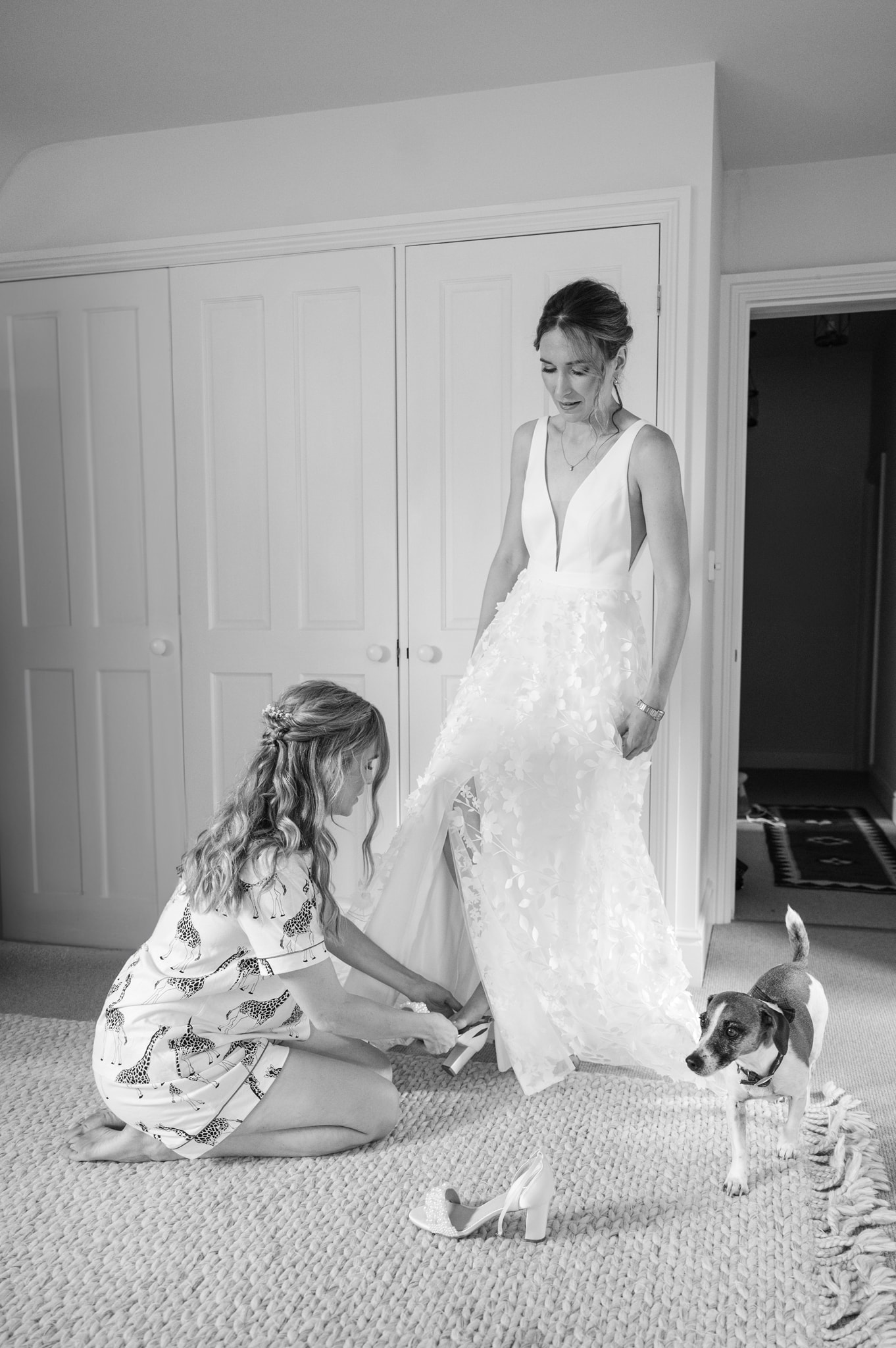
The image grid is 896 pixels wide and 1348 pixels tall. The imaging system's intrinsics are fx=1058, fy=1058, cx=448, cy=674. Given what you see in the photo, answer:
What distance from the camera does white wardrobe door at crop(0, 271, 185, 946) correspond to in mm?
3078

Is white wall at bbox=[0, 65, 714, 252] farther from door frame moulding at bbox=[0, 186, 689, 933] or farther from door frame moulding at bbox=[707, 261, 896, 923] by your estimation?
door frame moulding at bbox=[707, 261, 896, 923]

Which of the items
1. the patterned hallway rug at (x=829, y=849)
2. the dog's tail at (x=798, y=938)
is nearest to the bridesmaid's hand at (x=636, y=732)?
the dog's tail at (x=798, y=938)

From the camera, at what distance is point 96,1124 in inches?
76.8

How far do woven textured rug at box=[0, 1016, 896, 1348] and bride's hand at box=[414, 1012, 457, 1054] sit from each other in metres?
0.16

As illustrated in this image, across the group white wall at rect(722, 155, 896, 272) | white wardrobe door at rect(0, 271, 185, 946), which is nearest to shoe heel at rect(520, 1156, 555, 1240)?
white wardrobe door at rect(0, 271, 185, 946)

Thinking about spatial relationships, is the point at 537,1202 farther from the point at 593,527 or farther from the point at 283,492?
the point at 283,492

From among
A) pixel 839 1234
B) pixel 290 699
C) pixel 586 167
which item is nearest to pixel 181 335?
pixel 586 167

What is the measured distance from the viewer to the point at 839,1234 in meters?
1.66

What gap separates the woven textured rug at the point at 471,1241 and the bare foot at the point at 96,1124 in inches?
1.7

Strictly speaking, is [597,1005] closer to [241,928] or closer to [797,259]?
[241,928]

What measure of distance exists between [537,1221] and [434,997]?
546mm

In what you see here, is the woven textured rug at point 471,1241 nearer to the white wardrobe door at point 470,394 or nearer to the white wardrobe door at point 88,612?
the white wardrobe door at point 470,394

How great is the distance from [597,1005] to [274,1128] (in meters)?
0.69

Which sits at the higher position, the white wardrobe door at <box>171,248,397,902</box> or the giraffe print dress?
the white wardrobe door at <box>171,248,397,902</box>
